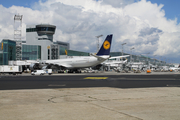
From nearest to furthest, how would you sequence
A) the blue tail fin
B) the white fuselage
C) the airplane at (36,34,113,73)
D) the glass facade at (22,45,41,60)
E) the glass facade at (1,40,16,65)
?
the blue tail fin < the airplane at (36,34,113,73) < the white fuselage < the glass facade at (1,40,16,65) < the glass facade at (22,45,41,60)

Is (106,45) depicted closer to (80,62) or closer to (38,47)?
(80,62)

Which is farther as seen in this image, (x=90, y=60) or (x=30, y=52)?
(x=30, y=52)

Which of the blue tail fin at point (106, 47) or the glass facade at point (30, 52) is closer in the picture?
the blue tail fin at point (106, 47)

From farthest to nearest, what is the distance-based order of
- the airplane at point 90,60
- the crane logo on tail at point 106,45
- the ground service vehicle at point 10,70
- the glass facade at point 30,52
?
the glass facade at point 30,52
the ground service vehicle at point 10,70
the crane logo on tail at point 106,45
the airplane at point 90,60

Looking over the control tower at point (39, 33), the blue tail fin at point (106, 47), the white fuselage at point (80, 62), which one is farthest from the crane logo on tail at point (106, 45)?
the control tower at point (39, 33)

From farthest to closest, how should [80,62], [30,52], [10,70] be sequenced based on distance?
1. [30,52]
2. [10,70]
3. [80,62]

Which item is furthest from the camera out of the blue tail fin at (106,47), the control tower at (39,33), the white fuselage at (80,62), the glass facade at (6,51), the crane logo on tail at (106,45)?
the control tower at (39,33)

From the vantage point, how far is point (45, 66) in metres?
58.4

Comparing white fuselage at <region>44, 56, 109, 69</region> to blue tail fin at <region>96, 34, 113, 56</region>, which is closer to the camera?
blue tail fin at <region>96, 34, 113, 56</region>

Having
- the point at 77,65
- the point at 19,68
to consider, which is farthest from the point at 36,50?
the point at 77,65

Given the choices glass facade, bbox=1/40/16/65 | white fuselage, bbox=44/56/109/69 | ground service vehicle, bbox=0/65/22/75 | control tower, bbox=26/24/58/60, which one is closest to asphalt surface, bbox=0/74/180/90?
white fuselage, bbox=44/56/109/69

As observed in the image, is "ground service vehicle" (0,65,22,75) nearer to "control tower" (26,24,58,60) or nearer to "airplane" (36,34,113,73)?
"airplane" (36,34,113,73)

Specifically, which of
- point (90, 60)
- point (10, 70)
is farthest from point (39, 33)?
point (90, 60)

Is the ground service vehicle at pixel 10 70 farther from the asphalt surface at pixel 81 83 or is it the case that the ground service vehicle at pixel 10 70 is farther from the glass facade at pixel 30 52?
the glass facade at pixel 30 52
